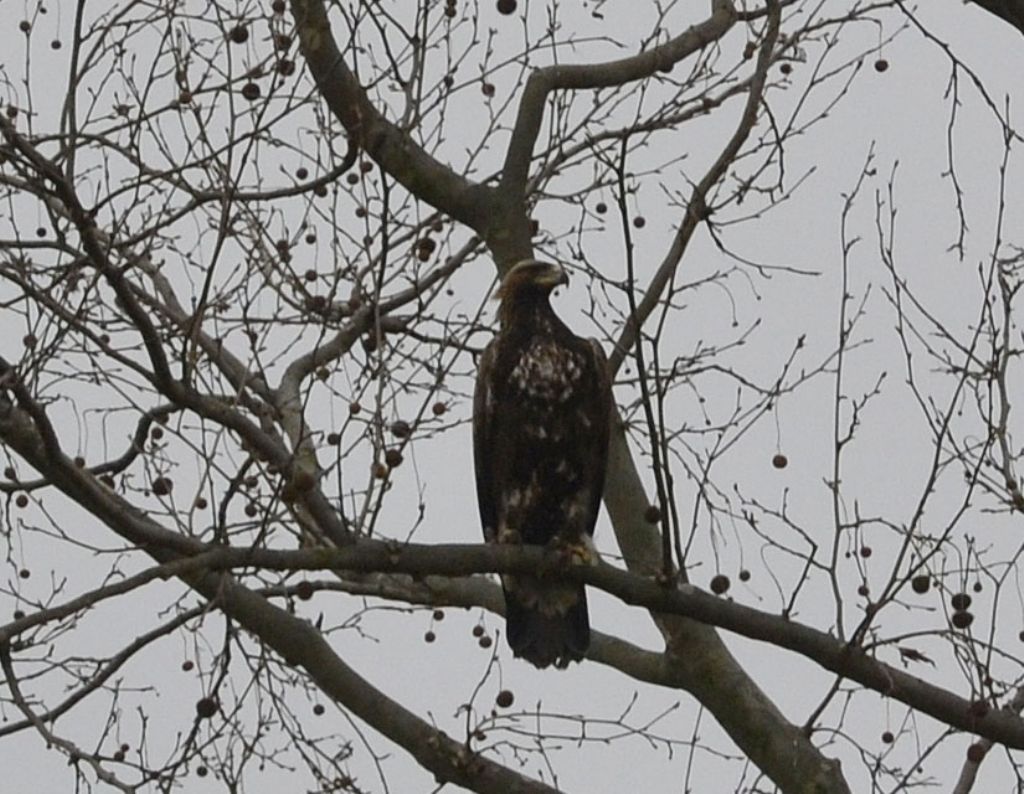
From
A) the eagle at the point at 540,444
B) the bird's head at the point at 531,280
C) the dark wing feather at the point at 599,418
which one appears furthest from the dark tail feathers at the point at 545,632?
the bird's head at the point at 531,280

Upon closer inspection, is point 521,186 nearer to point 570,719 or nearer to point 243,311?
point 243,311

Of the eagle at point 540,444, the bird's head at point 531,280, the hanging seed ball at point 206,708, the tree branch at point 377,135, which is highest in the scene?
the tree branch at point 377,135

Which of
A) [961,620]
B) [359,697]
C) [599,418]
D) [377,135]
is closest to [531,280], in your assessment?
[599,418]

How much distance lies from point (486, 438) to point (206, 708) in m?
1.83

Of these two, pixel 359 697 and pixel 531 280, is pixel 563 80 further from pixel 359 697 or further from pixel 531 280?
pixel 359 697

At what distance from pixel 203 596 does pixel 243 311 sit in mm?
809

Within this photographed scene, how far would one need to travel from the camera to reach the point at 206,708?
4668mm

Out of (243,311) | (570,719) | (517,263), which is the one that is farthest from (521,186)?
(570,719)

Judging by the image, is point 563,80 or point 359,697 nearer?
point 359,697

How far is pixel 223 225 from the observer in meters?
4.41

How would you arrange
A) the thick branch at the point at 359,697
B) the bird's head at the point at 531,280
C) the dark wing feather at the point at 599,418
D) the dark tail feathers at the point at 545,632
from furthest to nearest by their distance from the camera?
the bird's head at the point at 531,280 → the dark wing feather at the point at 599,418 → the dark tail feathers at the point at 545,632 → the thick branch at the point at 359,697

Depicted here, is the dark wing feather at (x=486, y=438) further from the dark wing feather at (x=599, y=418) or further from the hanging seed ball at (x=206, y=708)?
the hanging seed ball at (x=206, y=708)

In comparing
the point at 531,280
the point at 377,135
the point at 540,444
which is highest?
the point at 377,135

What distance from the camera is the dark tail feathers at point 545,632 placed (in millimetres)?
6074
